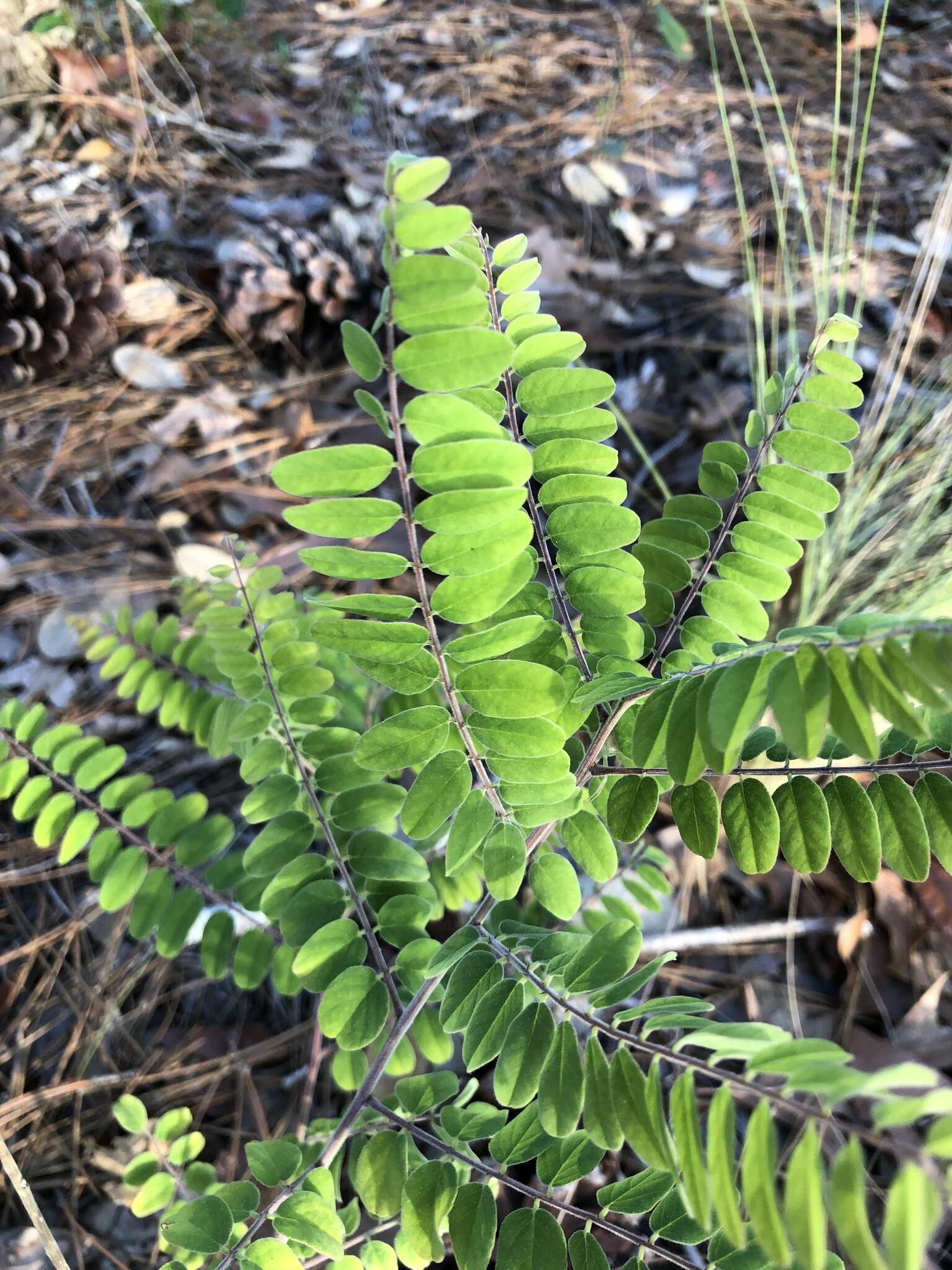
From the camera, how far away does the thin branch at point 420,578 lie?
0.53 metres

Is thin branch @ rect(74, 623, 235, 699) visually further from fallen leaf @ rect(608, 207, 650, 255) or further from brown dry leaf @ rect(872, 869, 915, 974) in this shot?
fallen leaf @ rect(608, 207, 650, 255)

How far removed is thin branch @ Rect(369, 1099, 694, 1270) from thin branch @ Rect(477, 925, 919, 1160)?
18 centimetres

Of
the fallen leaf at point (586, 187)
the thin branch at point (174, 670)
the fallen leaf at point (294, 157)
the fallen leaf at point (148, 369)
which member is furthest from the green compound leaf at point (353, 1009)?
the fallen leaf at point (294, 157)

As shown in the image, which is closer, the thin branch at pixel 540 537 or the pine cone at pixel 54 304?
the thin branch at pixel 540 537

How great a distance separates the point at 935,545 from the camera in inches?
65.8

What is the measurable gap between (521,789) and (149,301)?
6.21 feet

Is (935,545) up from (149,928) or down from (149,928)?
up

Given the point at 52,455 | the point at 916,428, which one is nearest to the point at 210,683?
the point at 52,455

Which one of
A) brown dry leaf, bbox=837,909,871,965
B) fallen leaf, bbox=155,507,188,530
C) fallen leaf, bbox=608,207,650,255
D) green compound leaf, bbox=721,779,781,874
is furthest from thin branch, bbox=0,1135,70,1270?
fallen leaf, bbox=608,207,650,255

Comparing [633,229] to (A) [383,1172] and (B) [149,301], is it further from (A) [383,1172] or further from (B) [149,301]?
(A) [383,1172]

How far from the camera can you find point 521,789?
72 cm

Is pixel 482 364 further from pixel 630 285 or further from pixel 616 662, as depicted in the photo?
pixel 630 285

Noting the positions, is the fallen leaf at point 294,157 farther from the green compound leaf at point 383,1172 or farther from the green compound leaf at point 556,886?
the green compound leaf at point 383,1172

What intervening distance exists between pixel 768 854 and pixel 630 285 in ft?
6.53
